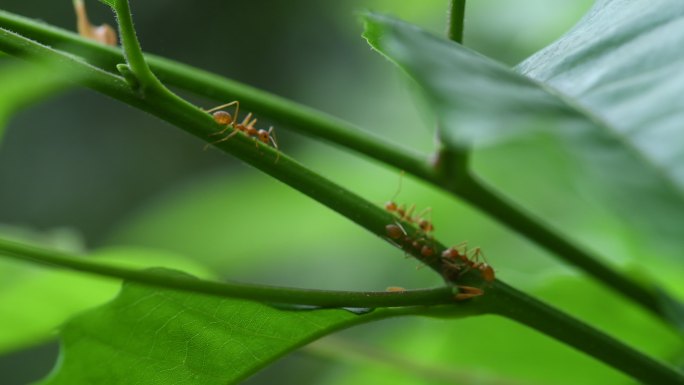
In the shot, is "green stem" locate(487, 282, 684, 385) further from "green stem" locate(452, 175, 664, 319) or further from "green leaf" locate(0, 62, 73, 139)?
"green leaf" locate(0, 62, 73, 139)

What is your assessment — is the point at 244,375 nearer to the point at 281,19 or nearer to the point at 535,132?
the point at 535,132

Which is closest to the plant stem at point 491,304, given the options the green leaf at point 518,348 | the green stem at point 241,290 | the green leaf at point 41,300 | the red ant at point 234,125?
the green stem at point 241,290

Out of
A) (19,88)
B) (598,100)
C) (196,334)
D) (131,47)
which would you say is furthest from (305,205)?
(598,100)

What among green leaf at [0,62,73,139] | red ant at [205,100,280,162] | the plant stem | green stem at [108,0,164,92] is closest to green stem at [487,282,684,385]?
the plant stem

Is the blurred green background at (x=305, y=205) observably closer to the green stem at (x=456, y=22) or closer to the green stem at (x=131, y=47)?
the green stem at (x=456, y=22)

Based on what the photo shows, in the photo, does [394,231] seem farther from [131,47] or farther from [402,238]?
[131,47]

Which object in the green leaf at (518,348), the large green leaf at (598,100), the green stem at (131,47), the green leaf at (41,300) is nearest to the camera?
the large green leaf at (598,100)
